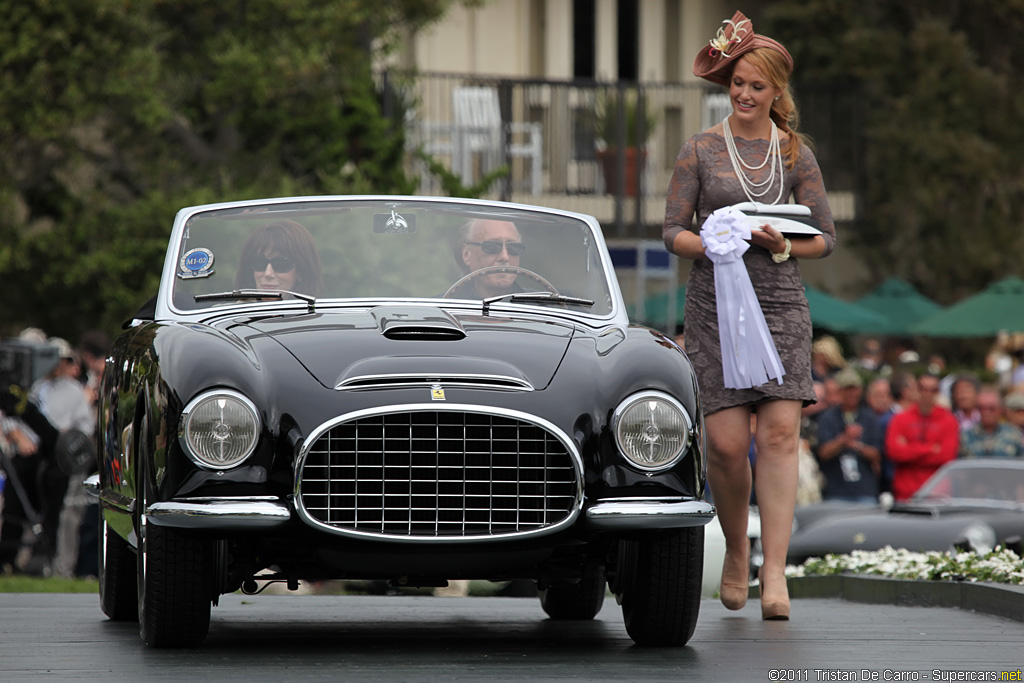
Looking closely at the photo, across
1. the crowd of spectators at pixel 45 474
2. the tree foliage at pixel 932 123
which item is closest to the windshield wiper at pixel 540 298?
the crowd of spectators at pixel 45 474

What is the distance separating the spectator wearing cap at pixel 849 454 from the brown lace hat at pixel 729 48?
884 cm

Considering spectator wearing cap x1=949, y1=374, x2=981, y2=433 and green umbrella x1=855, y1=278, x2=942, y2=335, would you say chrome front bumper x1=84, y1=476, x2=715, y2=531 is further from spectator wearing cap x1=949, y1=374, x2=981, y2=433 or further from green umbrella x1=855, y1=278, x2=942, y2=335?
green umbrella x1=855, y1=278, x2=942, y2=335

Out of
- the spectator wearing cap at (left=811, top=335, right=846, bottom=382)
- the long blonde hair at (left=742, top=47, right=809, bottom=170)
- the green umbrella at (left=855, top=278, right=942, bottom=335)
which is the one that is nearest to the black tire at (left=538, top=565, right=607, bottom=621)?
the long blonde hair at (left=742, top=47, right=809, bottom=170)

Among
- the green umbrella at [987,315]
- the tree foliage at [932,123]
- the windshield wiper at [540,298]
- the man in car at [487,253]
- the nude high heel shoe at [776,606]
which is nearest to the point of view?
the windshield wiper at [540,298]

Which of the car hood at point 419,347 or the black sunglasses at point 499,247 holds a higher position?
the black sunglasses at point 499,247

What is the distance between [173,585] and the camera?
18.5ft

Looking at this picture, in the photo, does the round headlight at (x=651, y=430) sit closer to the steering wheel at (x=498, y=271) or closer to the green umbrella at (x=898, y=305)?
the steering wheel at (x=498, y=271)

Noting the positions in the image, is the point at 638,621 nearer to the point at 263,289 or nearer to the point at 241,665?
the point at 241,665

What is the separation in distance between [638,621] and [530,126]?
21972 millimetres

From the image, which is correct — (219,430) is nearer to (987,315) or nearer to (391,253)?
(391,253)

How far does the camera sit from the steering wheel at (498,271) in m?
6.79

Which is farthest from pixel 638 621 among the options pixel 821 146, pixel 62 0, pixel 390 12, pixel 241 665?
pixel 821 146

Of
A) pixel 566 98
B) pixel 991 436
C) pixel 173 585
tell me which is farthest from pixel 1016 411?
pixel 566 98

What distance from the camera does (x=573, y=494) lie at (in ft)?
18.2
